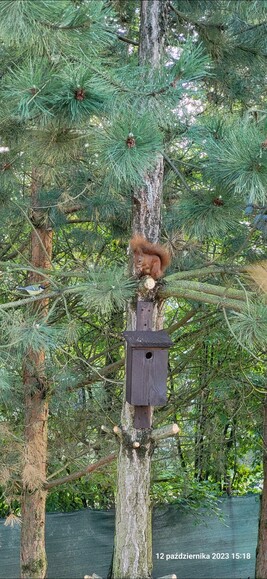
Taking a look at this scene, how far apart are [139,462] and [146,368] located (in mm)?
404

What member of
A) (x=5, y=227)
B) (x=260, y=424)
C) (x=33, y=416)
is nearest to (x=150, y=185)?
(x=5, y=227)

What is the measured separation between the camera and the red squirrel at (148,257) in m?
2.62

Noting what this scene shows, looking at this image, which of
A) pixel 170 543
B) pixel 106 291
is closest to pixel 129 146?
pixel 106 291

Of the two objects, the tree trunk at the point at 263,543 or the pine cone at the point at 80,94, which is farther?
the tree trunk at the point at 263,543

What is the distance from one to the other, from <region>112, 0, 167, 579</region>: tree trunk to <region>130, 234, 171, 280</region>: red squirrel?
0.50ft

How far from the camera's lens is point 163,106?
7.00ft

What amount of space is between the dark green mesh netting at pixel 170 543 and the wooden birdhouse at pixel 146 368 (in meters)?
2.44

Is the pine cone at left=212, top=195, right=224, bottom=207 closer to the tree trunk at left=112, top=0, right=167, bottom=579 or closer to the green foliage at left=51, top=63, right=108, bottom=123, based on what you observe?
the tree trunk at left=112, top=0, right=167, bottom=579

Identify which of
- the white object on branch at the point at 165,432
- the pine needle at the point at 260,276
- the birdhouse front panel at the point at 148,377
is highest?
the pine needle at the point at 260,276

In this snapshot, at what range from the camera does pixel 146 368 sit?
2.61 m

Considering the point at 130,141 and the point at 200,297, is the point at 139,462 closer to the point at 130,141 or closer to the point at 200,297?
the point at 200,297

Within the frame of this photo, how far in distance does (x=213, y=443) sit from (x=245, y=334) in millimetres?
3076

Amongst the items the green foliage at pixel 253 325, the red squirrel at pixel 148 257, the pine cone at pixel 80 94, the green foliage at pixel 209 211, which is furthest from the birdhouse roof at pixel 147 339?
the pine cone at pixel 80 94

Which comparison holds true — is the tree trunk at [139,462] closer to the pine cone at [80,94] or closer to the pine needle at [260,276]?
the pine needle at [260,276]
